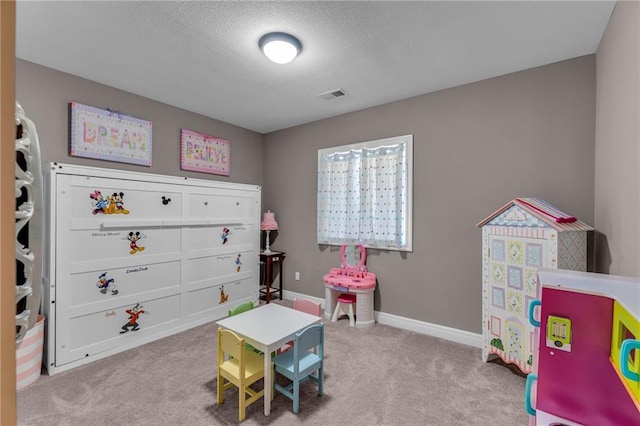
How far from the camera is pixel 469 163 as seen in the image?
2838 mm

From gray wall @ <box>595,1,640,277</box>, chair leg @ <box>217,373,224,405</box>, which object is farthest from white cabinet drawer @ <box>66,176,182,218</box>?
gray wall @ <box>595,1,640,277</box>

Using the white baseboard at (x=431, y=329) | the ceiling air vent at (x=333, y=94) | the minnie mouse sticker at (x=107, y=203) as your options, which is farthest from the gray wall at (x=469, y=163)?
the minnie mouse sticker at (x=107, y=203)

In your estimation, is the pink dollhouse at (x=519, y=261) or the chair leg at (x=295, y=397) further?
the pink dollhouse at (x=519, y=261)

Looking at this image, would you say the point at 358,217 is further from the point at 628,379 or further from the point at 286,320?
the point at 628,379

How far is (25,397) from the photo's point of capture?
2.00 metres

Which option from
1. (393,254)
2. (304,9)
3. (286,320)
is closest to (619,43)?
(304,9)

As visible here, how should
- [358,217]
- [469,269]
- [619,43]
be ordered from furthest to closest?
[358,217] → [469,269] → [619,43]

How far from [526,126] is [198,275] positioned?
367cm

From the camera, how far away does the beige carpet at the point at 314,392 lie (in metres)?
1.82

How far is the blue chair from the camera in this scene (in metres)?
1.86

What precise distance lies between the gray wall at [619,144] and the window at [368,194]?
1.51m

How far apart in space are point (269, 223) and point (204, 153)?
1.29 m

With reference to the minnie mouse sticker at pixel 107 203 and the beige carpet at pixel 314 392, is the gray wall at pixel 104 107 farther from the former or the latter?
the beige carpet at pixel 314 392

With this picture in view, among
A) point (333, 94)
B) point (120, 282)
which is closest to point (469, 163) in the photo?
point (333, 94)
